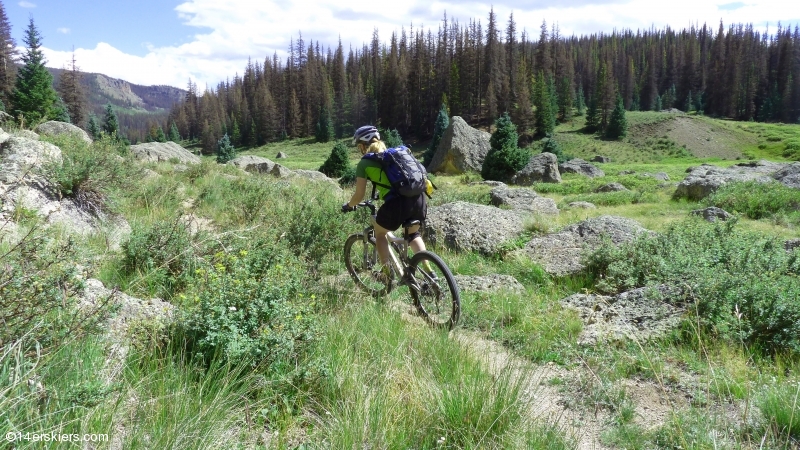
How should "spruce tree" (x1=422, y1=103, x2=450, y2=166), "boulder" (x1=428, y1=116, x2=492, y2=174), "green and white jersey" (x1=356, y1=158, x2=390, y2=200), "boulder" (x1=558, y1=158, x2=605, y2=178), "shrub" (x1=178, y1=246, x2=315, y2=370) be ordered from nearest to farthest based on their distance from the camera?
"shrub" (x1=178, y1=246, x2=315, y2=370)
"green and white jersey" (x1=356, y1=158, x2=390, y2=200)
"boulder" (x1=558, y1=158, x2=605, y2=178)
"boulder" (x1=428, y1=116, x2=492, y2=174)
"spruce tree" (x1=422, y1=103, x2=450, y2=166)

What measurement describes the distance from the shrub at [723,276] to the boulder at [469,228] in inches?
69.1

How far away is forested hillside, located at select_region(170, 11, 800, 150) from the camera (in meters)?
78.4

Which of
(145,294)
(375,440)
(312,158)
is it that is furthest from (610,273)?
(312,158)

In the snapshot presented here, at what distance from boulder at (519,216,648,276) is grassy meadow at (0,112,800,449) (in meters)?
0.77

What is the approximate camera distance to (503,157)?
104 feet

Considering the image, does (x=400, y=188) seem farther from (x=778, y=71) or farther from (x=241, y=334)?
(x=778, y=71)

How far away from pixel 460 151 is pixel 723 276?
105ft

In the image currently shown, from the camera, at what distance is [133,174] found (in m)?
8.81

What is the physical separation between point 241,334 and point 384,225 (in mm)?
2444

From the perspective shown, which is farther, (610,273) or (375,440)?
(610,273)

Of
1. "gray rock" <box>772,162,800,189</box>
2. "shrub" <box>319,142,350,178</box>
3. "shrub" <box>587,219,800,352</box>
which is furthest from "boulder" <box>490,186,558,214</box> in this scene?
"shrub" <box>319,142,350,178</box>

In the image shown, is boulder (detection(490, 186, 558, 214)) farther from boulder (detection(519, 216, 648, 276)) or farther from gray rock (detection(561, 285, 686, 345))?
gray rock (detection(561, 285, 686, 345))

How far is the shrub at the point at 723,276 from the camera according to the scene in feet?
13.6

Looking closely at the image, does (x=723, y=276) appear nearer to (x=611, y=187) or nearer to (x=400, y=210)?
(x=400, y=210)
